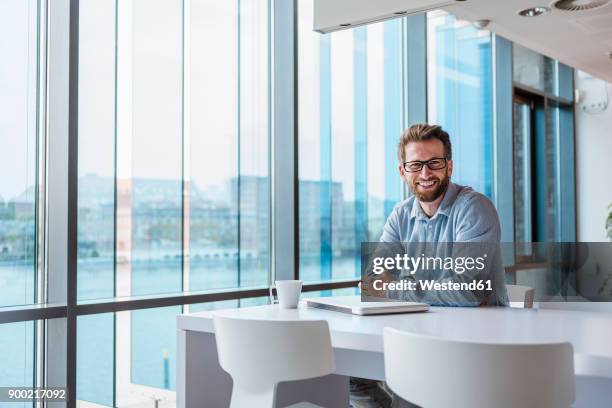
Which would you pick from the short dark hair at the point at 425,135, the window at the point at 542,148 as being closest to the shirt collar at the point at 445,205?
the short dark hair at the point at 425,135

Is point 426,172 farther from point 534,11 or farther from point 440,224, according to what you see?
point 534,11

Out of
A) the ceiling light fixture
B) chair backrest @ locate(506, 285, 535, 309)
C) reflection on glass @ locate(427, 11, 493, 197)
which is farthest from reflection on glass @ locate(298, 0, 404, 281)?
chair backrest @ locate(506, 285, 535, 309)

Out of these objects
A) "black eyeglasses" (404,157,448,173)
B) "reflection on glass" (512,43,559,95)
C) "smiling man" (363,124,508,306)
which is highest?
"reflection on glass" (512,43,559,95)

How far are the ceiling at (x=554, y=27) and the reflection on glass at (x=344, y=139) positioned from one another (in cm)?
101

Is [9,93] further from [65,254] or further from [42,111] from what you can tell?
[65,254]

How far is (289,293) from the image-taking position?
2111 mm

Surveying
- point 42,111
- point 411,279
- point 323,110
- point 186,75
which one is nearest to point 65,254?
point 42,111

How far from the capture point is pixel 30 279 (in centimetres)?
278

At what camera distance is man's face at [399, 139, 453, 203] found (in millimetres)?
2525

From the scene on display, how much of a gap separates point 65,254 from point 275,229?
141cm

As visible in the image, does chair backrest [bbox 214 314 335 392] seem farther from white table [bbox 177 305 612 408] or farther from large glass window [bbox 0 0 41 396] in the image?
large glass window [bbox 0 0 41 396]

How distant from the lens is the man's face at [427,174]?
2.53 meters

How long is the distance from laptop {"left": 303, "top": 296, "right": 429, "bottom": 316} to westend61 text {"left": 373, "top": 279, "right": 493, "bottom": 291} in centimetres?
9

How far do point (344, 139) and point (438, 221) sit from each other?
2025mm
